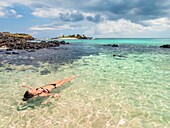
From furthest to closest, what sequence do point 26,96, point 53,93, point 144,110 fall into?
point 53,93 → point 26,96 → point 144,110

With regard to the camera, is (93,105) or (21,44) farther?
(21,44)

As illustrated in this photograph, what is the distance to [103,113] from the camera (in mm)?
10953

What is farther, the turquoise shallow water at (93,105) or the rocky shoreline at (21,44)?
the rocky shoreline at (21,44)

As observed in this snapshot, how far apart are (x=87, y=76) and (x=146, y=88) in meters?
6.92

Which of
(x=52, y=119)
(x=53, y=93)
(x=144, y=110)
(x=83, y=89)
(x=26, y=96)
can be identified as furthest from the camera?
(x=83, y=89)

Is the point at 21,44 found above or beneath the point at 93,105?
above

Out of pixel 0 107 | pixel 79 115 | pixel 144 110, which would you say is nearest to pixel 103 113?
pixel 79 115

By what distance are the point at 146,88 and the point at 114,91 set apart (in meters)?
3.14

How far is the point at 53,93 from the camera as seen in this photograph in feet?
47.2

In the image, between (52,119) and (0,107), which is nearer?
(52,119)

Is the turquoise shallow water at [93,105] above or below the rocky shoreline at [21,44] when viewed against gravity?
below

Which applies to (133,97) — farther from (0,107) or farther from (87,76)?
(0,107)

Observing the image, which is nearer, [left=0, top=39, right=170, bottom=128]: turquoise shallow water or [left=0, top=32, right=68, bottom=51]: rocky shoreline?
[left=0, top=39, right=170, bottom=128]: turquoise shallow water

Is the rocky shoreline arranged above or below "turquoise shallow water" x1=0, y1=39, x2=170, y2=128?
above
